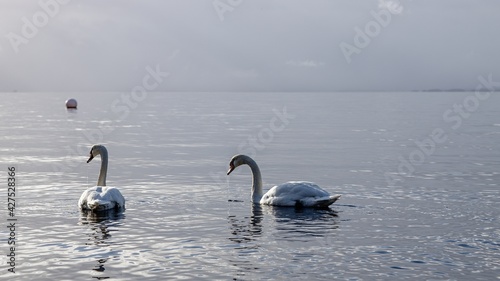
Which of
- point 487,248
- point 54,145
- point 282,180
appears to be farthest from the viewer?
point 54,145

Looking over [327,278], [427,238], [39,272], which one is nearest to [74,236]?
[39,272]

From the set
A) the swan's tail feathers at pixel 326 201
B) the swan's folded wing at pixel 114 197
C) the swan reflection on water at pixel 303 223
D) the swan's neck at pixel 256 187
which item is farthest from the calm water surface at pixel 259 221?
the swan's neck at pixel 256 187

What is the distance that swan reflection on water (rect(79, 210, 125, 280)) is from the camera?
14.5 metres

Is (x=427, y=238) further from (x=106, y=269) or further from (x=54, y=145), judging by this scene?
(x=54, y=145)

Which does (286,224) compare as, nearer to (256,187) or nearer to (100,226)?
(256,187)

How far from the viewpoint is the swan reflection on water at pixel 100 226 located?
14.5 meters

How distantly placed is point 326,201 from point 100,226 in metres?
6.16

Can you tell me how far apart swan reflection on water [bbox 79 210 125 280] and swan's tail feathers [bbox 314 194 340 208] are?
17.3ft

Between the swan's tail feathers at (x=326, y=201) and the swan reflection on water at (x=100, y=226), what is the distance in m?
5.28

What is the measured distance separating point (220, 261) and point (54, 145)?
32430 mm

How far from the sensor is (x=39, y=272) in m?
13.7

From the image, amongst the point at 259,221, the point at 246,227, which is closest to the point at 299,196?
the point at 259,221

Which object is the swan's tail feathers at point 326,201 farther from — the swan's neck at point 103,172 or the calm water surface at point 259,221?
the swan's neck at point 103,172

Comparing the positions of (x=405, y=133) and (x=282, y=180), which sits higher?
(x=405, y=133)
